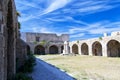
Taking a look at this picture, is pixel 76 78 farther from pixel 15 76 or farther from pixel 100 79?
pixel 15 76

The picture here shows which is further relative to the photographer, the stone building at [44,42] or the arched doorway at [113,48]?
the stone building at [44,42]

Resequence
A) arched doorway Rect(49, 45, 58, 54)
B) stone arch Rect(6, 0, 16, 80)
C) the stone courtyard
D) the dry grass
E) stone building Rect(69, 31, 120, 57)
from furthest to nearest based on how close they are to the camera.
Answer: arched doorway Rect(49, 45, 58, 54) → stone building Rect(69, 31, 120, 57) → the dry grass → stone arch Rect(6, 0, 16, 80) → the stone courtyard

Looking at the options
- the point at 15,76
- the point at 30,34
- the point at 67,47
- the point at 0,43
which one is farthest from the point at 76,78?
the point at 30,34

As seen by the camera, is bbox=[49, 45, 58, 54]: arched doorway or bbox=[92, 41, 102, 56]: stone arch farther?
bbox=[49, 45, 58, 54]: arched doorway

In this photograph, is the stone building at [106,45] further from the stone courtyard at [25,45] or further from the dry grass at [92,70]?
the dry grass at [92,70]

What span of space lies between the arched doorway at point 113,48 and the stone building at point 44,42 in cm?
1733

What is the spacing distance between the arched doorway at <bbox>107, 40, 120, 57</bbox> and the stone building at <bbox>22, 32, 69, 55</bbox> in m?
17.3

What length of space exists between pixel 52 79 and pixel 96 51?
90.2 ft

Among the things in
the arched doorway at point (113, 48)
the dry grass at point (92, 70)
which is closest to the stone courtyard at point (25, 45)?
the arched doorway at point (113, 48)

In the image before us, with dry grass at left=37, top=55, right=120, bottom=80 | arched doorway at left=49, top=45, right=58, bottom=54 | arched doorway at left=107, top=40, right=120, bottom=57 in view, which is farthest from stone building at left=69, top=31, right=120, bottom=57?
dry grass at left=37, top=55, right=120, bottom=80

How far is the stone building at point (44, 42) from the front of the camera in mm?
43781

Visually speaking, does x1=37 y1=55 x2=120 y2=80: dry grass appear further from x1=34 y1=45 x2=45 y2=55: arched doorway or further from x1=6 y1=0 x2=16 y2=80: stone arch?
x1=34 y1=45 x2=45 y2=55: arched doorway

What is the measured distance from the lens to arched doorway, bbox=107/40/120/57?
29.8 metres

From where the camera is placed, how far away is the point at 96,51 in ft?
116
